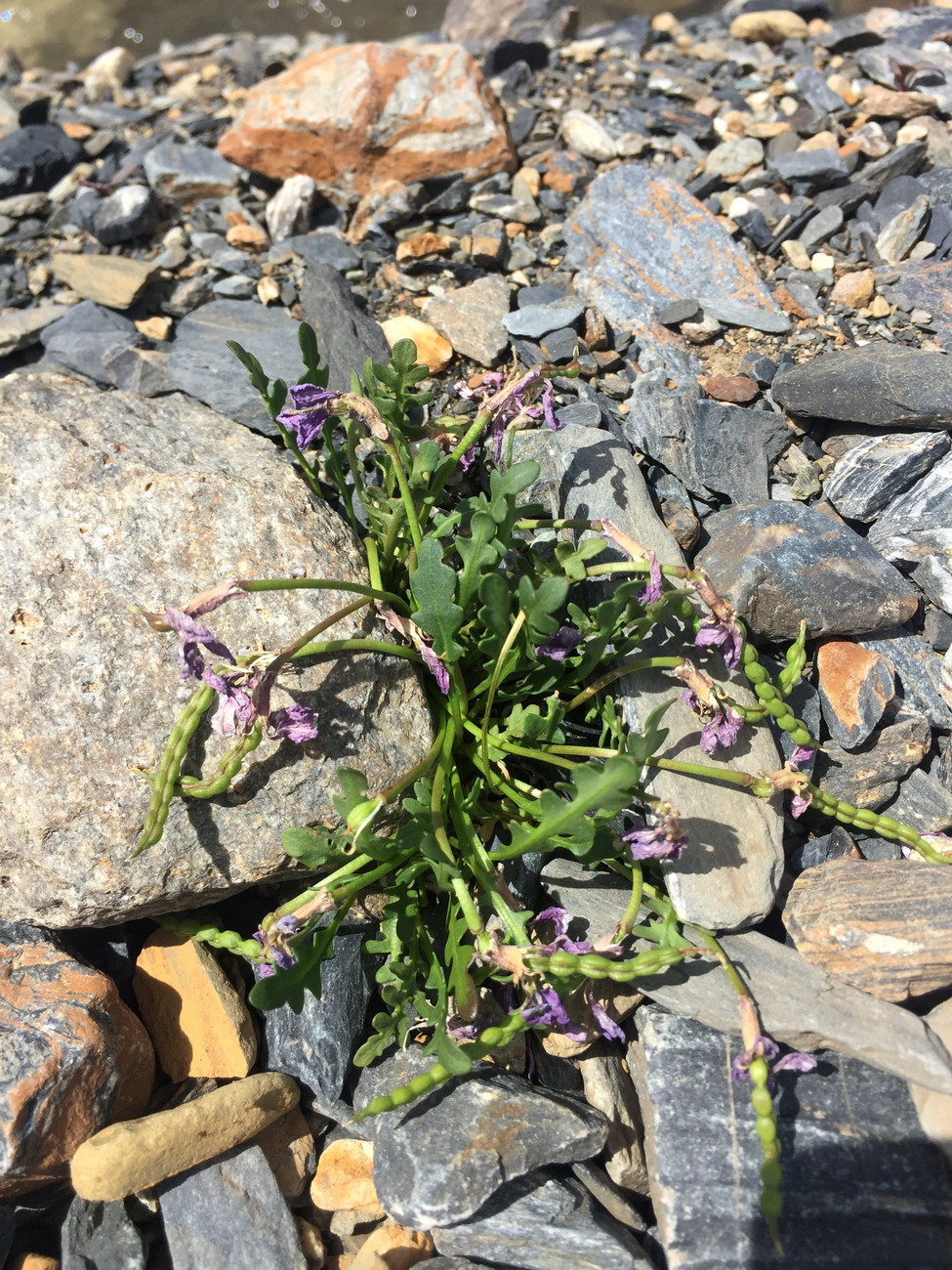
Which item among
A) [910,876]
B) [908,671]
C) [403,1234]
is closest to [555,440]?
[908,671]

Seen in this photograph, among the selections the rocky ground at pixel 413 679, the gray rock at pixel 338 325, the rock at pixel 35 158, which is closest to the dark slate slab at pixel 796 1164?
the rocky ground at pixel 413 679

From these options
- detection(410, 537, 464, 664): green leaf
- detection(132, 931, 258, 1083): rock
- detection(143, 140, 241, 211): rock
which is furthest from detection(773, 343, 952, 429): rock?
detection(143, 140, 241, 211): rock

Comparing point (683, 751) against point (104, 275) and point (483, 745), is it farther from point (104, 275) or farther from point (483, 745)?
point (104, 275)

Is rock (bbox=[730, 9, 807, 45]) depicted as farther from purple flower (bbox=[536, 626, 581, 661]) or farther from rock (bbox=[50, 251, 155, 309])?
purple flower (bbox=[536, 626, 581, 661])

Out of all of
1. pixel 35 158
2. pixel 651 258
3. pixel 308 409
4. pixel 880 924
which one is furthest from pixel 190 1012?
pixel 35 158

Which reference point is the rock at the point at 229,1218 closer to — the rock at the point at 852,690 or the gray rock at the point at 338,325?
the rock at the point at 852,690

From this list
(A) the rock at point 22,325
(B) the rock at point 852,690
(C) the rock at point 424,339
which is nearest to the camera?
(B) the rock at point 852,690
